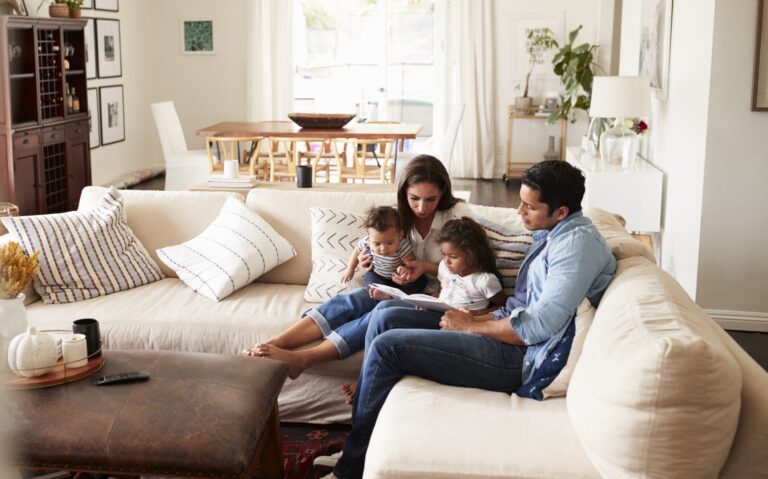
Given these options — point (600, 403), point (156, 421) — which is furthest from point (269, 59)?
point (600, 403)

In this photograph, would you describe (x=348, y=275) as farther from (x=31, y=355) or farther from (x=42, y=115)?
(x=42, y=115)

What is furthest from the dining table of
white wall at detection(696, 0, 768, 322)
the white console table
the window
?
white wall at detection(696, 0, 768, 322)

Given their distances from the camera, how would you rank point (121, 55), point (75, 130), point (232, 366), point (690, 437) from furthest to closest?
point (121, 55) → point (75, 130) → point (232, 366) → point (690, 437)

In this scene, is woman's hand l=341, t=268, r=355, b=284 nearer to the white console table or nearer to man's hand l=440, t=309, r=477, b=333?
man's hand l=440, t=309, r=477, b=333

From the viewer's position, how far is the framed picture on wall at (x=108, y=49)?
28.2 ft

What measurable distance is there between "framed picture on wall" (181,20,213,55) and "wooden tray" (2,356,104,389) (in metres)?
7.80

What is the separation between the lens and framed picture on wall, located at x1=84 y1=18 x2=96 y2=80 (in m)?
8.30

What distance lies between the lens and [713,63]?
4.48 m

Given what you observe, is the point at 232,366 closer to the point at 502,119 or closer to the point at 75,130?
the point at 75,130

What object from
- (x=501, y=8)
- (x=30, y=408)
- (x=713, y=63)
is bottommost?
(x=30, y=408)

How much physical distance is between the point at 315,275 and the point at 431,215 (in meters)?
0.56

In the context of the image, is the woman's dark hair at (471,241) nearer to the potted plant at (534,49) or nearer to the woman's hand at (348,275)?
the woman's hand at (348,275)

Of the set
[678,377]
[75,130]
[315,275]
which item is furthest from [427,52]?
[678,377]

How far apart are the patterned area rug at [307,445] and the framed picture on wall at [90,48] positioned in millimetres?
6077
